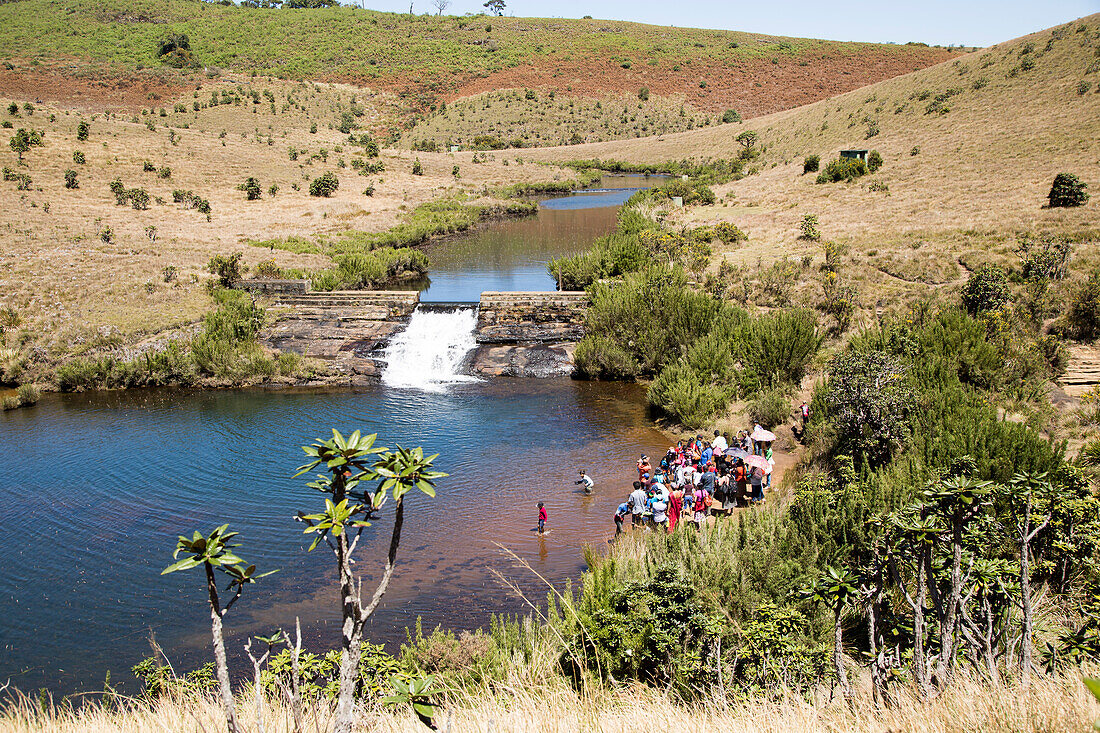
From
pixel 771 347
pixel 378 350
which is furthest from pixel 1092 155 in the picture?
pixel 378 350

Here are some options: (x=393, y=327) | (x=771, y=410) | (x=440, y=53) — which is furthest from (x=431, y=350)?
(x=440, y=53)

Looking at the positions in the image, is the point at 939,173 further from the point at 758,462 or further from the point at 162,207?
the point at 162,207

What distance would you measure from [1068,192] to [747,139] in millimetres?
41345

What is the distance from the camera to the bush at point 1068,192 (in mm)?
28516

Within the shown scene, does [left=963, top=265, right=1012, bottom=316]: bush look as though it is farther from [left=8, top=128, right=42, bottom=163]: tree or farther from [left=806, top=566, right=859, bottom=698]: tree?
[left=8, top=128, right=42, bottom=163]: tree

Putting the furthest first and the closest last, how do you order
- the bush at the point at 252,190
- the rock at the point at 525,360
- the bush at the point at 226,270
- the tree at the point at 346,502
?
the bush at the point at 252,190
the bush at the point at 226,270
the rock at the point at 525,360
the tree at the point at 346,502

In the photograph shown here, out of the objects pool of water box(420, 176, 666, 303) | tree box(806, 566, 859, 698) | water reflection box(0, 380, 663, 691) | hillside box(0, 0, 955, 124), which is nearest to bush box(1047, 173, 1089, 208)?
water reflection box(0, 380, 663, 691)

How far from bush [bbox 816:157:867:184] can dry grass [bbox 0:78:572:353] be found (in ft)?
86.1

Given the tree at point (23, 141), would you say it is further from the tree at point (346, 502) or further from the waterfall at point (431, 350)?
the tree at point (346, 502)

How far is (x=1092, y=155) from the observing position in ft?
110

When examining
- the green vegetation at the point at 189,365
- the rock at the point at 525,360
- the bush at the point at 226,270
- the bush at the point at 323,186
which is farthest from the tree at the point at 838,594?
the bush at the point at 323,186

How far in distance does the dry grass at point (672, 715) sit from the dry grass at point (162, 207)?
2129 centimetres

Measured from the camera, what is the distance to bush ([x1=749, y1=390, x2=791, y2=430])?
17.7m

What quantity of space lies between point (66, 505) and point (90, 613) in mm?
4535
